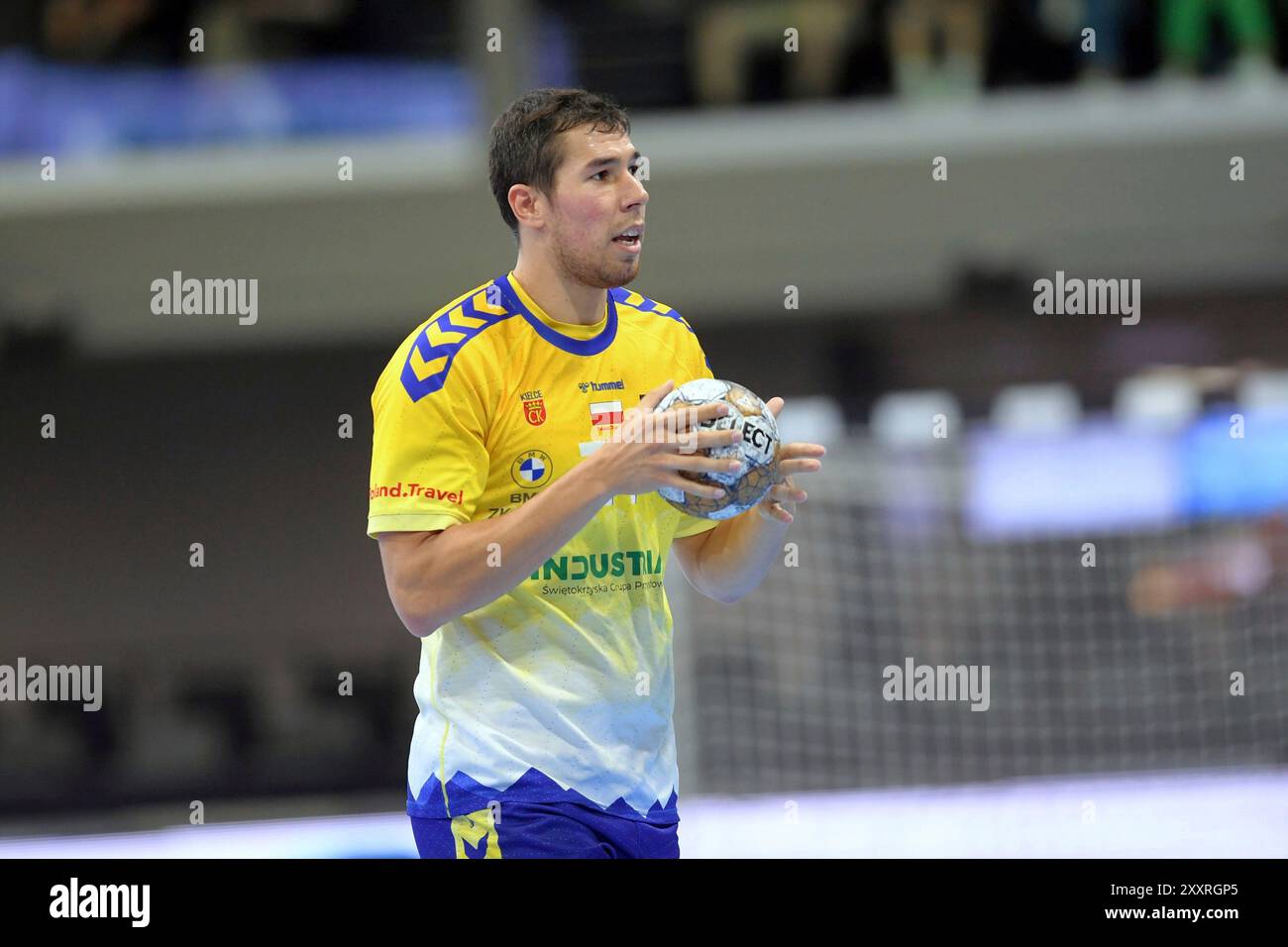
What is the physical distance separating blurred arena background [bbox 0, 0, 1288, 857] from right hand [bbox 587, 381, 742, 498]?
5.48m

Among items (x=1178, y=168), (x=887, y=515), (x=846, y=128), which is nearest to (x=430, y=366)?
(x=887, y=515)

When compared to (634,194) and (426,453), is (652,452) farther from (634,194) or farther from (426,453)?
(634,194)

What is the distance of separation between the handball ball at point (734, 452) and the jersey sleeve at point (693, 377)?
22 centimetres

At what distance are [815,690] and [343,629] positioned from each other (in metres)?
5.96

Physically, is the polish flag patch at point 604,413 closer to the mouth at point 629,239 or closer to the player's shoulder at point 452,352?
the player's shoulder at point 452,352

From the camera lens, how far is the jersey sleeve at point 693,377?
3444 millimetres

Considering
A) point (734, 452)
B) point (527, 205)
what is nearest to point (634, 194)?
point (527, 205)

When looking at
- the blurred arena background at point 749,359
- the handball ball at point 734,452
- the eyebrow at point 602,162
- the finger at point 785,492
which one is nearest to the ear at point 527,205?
the eyebrow at point 602,162

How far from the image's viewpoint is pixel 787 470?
3191 millimetres

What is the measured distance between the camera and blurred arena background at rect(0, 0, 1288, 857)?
30.0ft

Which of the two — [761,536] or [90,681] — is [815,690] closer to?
[761,536]

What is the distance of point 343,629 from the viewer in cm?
1373

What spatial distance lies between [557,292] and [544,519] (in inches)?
23.7

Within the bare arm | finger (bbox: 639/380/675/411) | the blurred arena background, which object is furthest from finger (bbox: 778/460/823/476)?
the blurred arena background
